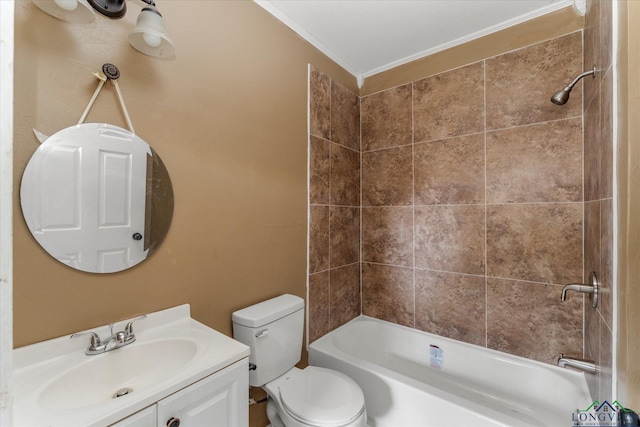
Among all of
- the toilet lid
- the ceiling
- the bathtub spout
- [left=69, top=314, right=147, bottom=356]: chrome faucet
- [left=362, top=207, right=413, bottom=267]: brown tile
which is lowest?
the toilet lid

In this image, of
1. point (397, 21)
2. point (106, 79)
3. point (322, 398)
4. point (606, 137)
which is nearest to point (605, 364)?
point (606, 137)

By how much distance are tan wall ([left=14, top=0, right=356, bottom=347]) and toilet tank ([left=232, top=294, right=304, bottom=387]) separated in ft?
0.33

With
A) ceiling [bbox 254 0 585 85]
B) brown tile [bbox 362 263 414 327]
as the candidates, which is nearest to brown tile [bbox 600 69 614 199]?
ceiling [bbox 254 0 585 85]

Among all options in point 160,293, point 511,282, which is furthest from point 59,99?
point 511,282

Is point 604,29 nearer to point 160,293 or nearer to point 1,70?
point 1,70

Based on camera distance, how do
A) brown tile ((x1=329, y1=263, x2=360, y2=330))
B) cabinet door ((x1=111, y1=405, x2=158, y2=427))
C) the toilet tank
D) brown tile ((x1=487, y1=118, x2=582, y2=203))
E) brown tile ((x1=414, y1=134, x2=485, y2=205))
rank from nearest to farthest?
cabinet door ((x1=111, y1=405, x2=158, y2=427))
the toilet tank
brown tile ((x1=487, y1=118, x2=582, y2=203))
brown tile ((x1=414, y1=134, x2=485, y2=205))
brown tile ((x1=329, y1=263, x2=360, y2=330))

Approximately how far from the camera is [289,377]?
1449 mm

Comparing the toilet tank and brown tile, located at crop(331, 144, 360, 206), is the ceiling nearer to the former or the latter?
brown tile, located at crop(331, 144, 360, 206)

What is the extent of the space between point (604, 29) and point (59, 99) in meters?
1.97

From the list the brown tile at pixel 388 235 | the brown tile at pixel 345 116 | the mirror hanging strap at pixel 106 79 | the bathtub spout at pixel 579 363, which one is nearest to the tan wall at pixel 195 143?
the mirror hanging strap at pixel 106 79

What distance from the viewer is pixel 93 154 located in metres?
0.97

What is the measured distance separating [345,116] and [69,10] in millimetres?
1697

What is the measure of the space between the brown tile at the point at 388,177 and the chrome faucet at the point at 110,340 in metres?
1.83

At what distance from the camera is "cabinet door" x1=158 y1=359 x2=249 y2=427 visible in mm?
775
